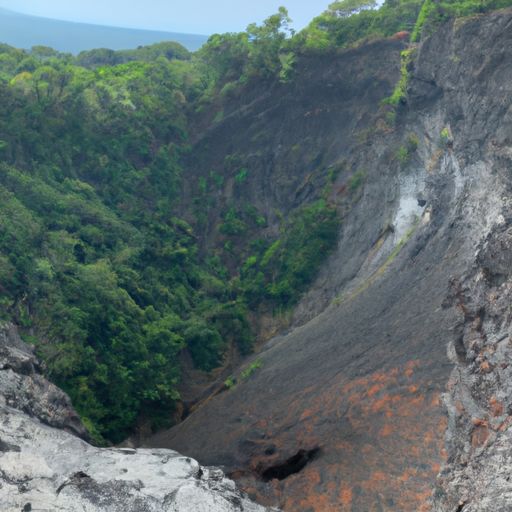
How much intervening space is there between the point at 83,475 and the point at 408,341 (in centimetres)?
902

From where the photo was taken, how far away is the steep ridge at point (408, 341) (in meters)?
11.8

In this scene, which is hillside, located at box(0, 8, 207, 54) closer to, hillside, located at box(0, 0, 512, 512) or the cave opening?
hillside, located at box(0, 0, 512, 512)

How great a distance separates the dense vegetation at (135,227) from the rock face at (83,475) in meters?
5.72

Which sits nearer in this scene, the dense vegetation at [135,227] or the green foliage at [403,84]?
the dense vegetation at [135,227]

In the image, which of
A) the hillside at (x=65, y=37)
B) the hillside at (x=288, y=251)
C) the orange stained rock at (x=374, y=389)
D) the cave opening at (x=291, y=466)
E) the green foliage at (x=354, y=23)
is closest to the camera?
the hillside at (x=288, y=251)

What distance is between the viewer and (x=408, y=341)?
17438 millimetres

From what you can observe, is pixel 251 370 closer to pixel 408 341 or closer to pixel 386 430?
pixel 408 341

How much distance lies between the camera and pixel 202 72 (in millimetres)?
39875

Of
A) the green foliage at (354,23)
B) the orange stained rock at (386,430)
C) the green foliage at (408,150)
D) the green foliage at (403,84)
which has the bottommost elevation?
the orange stained rock at (386,430)

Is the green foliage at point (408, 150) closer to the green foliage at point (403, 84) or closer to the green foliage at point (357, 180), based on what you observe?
the green foliage at point (403, 84)

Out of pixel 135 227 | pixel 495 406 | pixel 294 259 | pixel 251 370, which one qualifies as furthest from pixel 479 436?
pixel 135 227

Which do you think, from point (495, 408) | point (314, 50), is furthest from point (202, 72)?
point (495, 408)

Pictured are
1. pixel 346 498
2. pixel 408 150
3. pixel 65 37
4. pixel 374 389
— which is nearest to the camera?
pixel 346 498

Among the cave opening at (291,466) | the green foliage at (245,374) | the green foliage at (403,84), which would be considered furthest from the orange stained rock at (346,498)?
the green foliage at (403,84)
